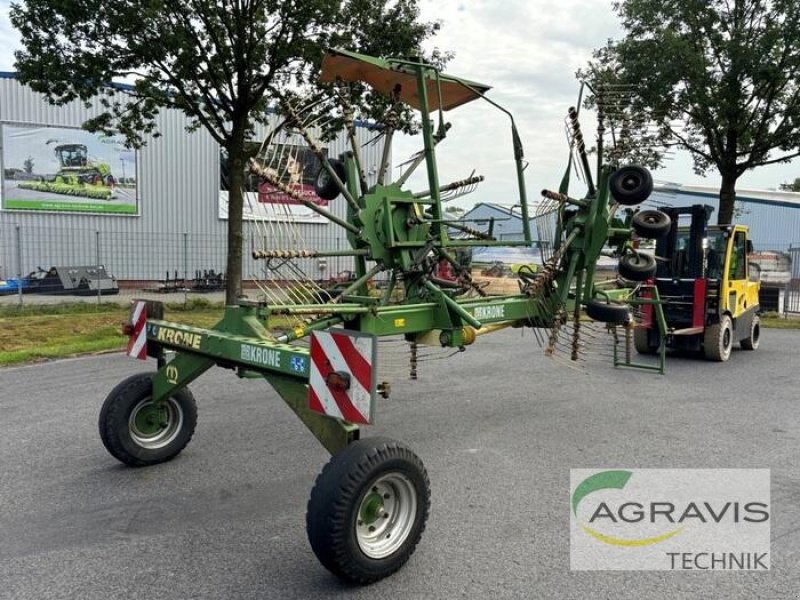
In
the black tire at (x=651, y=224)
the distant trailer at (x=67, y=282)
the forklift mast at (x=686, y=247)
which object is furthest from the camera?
the distant trailer at (x=67, y=282)

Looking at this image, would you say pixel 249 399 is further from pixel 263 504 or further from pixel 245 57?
pixel 245 57

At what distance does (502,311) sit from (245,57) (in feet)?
26.1

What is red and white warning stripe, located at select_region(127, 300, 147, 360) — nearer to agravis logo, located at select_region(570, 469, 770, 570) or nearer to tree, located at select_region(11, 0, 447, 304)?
agravis logo, located at select_region(570, 469, 770, 570)

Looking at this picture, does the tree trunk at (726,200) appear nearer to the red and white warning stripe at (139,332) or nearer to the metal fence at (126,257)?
the metal fence at (126,257)

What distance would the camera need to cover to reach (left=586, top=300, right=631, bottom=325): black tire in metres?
5.73

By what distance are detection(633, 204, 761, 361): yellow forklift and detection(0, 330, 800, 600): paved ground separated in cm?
196

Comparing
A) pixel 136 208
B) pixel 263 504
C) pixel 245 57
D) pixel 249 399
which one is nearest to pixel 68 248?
pixel 136 208

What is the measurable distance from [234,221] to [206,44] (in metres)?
3.22

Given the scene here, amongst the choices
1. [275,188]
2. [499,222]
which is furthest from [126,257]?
[275,188]

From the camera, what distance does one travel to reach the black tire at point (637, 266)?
598cm

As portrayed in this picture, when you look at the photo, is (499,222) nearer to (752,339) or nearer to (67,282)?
(752,339)

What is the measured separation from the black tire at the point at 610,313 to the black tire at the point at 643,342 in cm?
459

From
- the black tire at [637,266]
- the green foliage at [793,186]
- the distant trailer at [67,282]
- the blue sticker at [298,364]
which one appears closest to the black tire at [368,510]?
the blue sticker at [298,364]

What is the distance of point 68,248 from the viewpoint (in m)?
18.8
